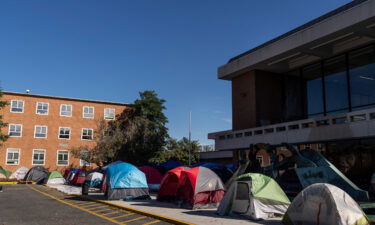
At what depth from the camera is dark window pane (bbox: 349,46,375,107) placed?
18.7 meters

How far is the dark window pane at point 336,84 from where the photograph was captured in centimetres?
2020

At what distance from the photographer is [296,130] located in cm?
1964

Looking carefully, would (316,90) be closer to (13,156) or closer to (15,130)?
Answer: (15,130)

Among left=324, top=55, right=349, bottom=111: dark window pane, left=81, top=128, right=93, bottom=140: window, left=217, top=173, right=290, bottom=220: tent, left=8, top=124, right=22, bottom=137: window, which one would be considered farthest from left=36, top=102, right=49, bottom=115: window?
left=217, top=173, right=290, bottom=220: tent

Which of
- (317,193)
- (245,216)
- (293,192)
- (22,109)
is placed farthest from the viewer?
(22,109)

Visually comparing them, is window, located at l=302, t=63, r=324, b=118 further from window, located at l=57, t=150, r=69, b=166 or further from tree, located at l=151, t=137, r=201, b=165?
window, located at l=57, t=150, r=69, b=166

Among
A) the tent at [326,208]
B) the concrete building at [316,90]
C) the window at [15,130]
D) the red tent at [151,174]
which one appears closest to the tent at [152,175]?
the red tent at [151,174]

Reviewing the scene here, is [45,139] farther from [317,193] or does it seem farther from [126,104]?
[317,193]

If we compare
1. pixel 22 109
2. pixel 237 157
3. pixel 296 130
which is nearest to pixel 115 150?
pixel 22 109

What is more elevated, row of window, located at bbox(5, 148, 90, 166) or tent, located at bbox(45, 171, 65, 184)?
row of window, located at bbox(5, 148, 90, 166)

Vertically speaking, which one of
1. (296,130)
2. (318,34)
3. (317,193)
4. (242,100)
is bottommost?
(317,193)

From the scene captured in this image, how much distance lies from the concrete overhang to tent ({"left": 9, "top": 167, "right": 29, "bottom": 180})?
2936cm

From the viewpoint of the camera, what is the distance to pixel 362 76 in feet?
63.4

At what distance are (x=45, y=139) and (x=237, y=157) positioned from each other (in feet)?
95.8
